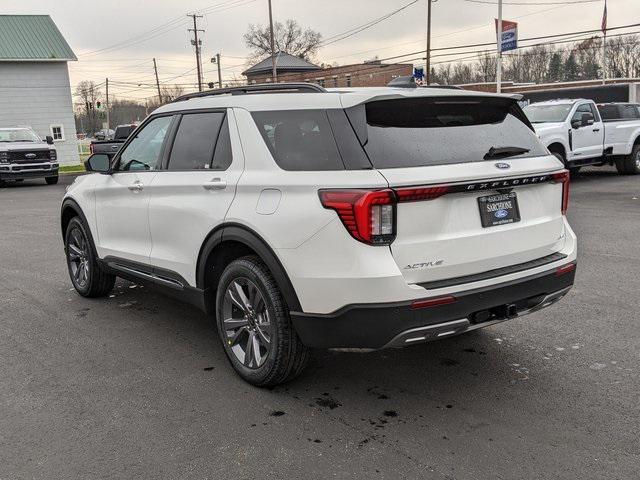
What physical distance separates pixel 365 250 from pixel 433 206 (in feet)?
1.48

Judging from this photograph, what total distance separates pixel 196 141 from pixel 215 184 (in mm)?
575

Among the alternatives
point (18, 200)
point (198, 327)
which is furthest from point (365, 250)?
point (18, 200)

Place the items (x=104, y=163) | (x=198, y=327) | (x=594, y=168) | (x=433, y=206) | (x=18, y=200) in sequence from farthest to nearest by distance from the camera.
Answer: (x=594, y=168) < (x=18, y=200) < (x=104, y=163) < (x=198, y=327) < (x=433, y=206)

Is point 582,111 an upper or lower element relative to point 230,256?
upper

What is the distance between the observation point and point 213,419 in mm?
3559

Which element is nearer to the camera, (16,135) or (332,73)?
(16,135)

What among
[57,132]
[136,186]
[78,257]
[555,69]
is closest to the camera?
[136,186]

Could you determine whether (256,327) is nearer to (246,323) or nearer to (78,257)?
(246,323)

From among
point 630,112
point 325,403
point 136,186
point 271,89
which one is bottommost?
point 325,403

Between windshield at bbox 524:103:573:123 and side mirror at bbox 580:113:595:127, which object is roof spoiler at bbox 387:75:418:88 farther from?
side mirror at bbox 580:113:595:127

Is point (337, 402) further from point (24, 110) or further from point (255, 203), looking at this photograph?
point (24, 110)

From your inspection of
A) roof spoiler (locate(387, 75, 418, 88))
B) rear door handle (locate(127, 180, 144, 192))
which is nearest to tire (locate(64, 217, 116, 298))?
rear door handle (locate(127, 180, 144, 192))

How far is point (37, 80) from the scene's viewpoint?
110 ft

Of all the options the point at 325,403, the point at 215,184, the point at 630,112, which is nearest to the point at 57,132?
the point at 630,112
